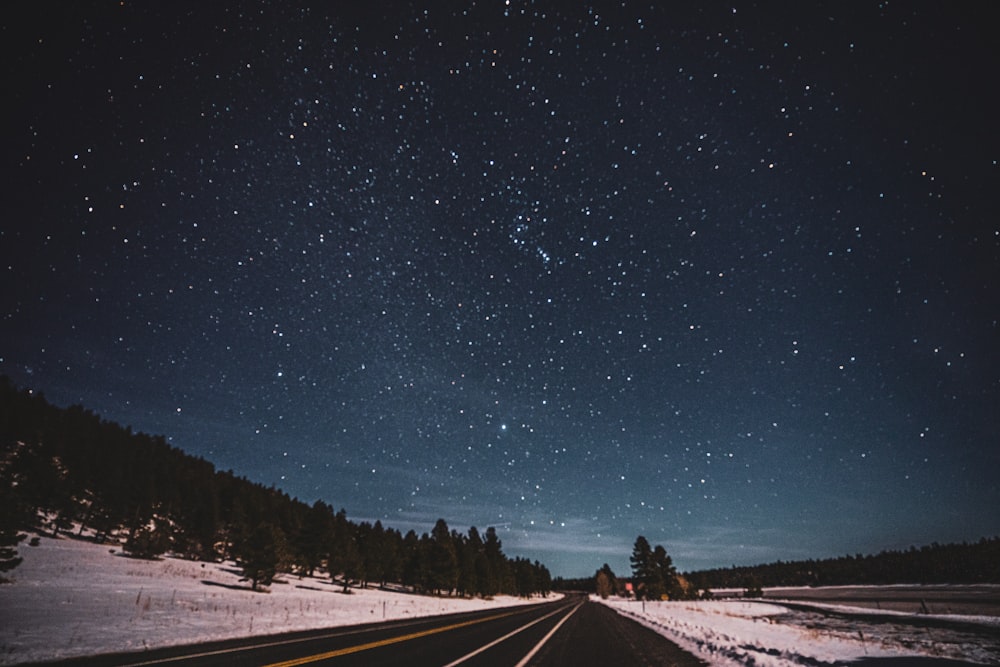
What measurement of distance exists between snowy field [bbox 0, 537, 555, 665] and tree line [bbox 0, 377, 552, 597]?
5521mm

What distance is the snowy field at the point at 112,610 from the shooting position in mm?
12961

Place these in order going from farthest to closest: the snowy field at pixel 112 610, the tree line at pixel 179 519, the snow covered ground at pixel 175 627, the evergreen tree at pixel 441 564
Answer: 1. the evergreen tree at pixel 441 564
2. the tree line at pixel 179 519
3. the snowy field at pixel 112 610
4. the snow covered ground at pixel 175 627

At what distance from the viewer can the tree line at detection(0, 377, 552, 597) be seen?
194ft

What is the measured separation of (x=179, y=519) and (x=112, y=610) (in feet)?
214

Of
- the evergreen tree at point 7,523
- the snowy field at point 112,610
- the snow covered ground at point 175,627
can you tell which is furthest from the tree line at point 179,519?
the evergreen tree at point 7,523

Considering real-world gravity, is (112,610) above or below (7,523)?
below

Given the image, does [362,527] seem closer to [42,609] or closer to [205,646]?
[42,609]

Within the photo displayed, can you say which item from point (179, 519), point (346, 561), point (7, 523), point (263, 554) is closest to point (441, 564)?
point (346, 561)

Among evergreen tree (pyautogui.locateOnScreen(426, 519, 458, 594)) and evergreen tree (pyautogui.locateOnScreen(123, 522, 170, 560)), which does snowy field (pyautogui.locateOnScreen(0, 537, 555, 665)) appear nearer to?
evergreen tree (pyautogui.locateOnScreen(123, 522, 170, 560))

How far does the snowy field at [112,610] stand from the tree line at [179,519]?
18.1 feet

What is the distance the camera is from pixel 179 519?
76062 mm

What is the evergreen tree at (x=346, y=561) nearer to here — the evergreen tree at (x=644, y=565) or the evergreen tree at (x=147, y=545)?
the evergreen tree at (x=147, y=545)

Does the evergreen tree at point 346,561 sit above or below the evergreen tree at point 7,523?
below

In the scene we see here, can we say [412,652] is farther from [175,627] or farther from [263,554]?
[263,554]
